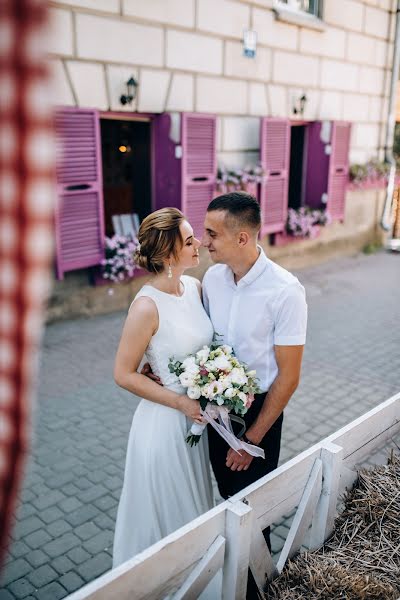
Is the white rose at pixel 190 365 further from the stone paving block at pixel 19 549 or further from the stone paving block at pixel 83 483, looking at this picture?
the stone paving block at pixel 83 483

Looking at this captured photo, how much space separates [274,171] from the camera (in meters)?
9.33

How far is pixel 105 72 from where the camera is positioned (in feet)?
22.3

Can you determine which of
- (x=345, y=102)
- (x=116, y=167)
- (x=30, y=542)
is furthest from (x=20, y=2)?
(x=345, y=102)

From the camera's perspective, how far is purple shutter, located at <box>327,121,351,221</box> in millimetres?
10398

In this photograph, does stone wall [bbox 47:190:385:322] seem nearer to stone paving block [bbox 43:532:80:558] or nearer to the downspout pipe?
the downspout pipe

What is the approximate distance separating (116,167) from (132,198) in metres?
0.58

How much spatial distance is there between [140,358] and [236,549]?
91cm

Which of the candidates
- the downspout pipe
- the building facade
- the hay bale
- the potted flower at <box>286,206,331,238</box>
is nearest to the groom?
the hay bale

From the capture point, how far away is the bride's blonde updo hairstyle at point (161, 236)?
243 cm

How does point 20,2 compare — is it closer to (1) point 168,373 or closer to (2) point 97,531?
(1) point 168,373

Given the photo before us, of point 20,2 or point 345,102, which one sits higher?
point 345,102

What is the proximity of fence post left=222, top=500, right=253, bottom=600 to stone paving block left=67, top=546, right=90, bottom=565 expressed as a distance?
1.37 meters

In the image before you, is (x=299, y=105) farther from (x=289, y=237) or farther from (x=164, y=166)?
(x=164, y=166)

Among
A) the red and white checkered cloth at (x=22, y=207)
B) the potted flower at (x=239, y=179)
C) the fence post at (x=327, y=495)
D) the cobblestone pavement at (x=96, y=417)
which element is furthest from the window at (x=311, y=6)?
the red and white checkered cloth at (x=22, y=207)
